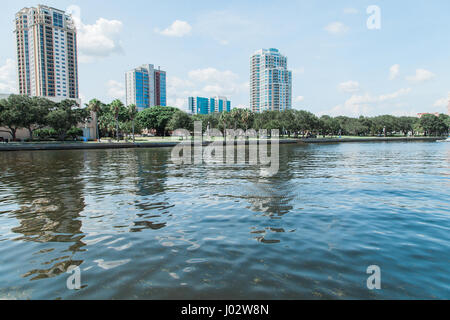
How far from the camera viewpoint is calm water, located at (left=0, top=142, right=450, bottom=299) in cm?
567

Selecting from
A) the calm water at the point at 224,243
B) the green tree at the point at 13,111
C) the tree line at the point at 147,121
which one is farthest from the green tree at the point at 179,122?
the calm water at the point at 224,243

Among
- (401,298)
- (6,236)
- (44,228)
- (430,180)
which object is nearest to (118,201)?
(44,228)

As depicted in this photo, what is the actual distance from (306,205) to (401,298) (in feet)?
23.5

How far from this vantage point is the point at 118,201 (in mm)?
13258

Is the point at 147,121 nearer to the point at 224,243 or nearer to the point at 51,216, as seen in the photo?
the point at 51,216

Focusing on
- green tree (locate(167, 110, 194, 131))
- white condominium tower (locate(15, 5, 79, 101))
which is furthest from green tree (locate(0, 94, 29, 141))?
white condominium tower (locate(15, 5, 79, 101))

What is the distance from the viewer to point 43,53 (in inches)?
6964

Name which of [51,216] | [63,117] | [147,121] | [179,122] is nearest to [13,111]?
[63,117]

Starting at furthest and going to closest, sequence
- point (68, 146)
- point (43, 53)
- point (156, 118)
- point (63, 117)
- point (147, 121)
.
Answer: point (43, 53), point (156, 118), point (147, 121), point (63, 117), point (68, 146)

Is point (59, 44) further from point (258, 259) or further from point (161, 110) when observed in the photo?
point (258, 259)

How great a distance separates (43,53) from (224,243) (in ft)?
696

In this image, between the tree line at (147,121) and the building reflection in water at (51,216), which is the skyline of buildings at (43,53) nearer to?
the tree line at (147,121)

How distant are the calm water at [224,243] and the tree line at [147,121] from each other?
194 ft

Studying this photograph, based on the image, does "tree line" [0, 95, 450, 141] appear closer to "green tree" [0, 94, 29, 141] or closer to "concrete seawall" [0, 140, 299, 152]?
"green tree" [0, 94, 29, 141]
